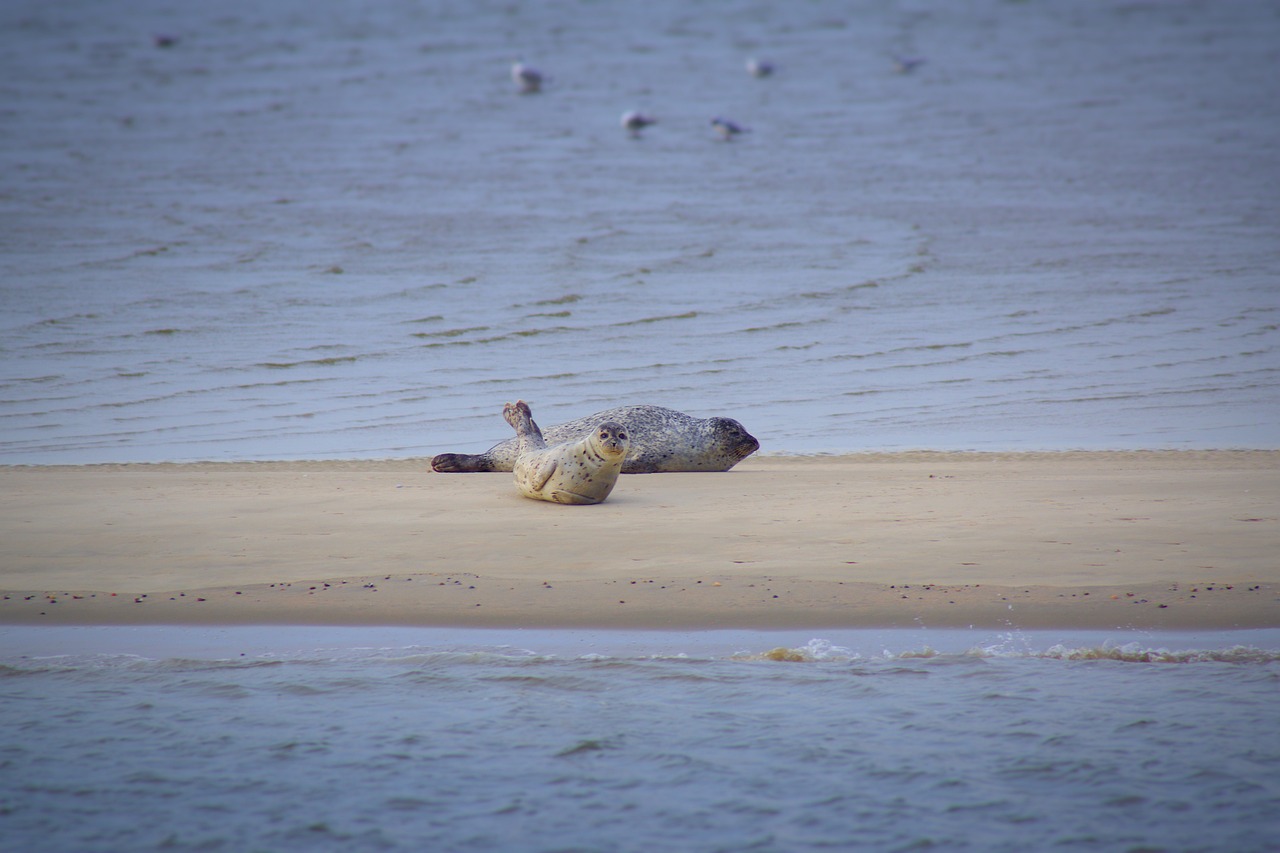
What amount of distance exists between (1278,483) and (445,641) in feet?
13.1

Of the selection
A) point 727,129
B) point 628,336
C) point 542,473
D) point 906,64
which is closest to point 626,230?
point 628,336

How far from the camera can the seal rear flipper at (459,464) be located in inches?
267

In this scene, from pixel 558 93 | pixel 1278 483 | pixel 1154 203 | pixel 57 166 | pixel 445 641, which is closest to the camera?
pixel 445 641

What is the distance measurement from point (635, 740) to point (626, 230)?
51.1ft

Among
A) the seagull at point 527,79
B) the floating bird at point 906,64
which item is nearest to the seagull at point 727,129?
the seagull at point 527,79

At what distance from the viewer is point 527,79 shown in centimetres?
2798

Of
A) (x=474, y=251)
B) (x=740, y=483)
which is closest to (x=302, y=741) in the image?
(x=740, y=483)

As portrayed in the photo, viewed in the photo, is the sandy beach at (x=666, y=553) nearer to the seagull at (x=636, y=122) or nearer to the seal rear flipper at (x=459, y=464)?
the seal rear flipper at (x=459, y=464)

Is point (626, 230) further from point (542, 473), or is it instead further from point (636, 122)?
point (542, 473)

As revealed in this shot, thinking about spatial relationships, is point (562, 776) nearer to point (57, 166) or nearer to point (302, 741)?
point (302, 741)

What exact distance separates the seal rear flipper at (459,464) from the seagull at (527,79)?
22.3 meters

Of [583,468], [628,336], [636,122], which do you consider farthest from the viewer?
[636,122]

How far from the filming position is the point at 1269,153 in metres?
23.2

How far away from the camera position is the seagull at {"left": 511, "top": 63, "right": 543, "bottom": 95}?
2781cm
